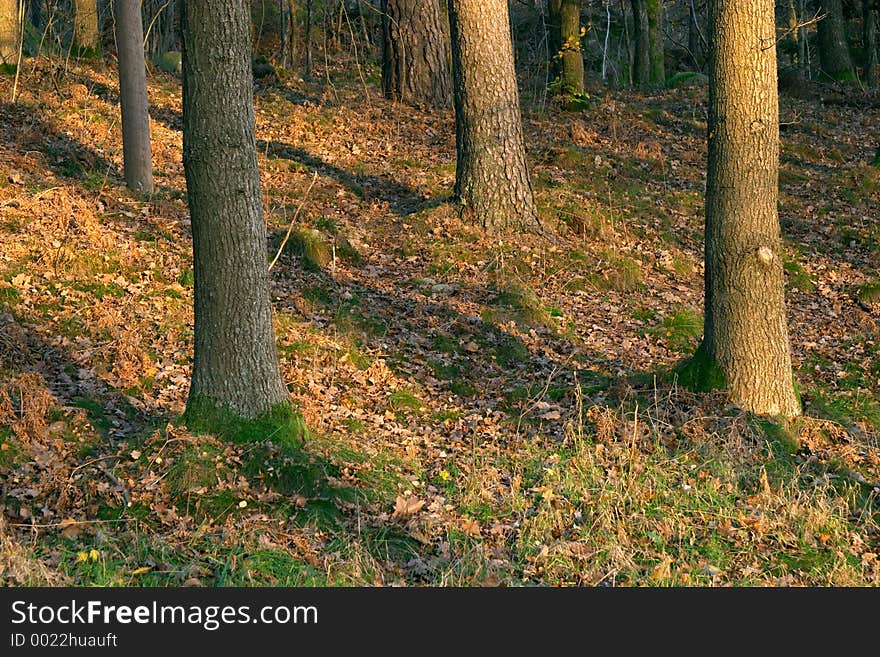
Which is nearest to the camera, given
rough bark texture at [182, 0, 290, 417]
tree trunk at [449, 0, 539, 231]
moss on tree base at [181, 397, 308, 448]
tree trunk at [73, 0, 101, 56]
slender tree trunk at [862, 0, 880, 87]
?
rough bark texture at [182, 0, 290, 417]

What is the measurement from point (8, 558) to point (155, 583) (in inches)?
34.7

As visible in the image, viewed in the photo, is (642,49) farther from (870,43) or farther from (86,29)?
(86,29)

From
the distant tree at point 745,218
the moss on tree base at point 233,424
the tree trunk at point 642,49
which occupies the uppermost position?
the tree trunk at point 642,49

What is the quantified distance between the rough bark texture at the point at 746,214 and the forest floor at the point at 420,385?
44cm

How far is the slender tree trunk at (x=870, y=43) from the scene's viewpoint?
22.0 meters

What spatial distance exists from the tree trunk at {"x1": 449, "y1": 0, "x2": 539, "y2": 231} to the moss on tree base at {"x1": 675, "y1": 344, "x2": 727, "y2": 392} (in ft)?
14.7

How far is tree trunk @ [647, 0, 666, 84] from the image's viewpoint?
2427 centimetres

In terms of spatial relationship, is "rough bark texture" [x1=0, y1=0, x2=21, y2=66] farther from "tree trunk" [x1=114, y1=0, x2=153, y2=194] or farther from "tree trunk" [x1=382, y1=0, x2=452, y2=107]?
"tree trunk" [x1=382, y1=0, x2=452, y2=107]

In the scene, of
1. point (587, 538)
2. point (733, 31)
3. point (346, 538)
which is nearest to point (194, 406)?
point (346, 538)

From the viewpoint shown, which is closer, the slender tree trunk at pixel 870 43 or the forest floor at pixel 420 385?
the forest floor at pixel 420 385

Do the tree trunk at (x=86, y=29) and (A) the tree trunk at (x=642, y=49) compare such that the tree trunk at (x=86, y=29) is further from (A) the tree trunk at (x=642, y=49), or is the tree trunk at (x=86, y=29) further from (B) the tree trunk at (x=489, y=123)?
(A) the tree trunk at (x=642, y=49)

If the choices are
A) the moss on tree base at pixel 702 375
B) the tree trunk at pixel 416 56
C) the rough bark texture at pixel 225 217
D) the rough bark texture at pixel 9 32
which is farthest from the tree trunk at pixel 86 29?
the moss on tree base at pixel 702 375

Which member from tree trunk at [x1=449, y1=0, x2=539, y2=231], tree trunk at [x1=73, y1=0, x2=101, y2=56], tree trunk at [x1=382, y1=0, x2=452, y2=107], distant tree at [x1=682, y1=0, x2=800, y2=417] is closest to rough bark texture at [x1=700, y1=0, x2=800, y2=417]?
distant tree at [x1=682, y1=0, x2=800, y2=417]

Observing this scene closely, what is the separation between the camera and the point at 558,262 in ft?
37.5
